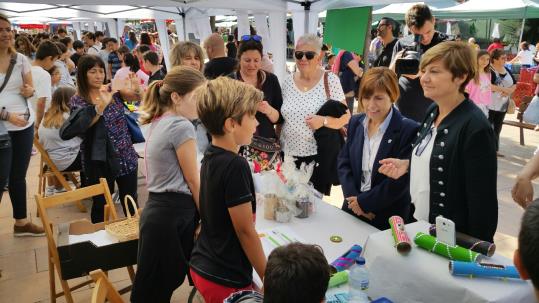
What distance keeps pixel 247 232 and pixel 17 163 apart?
113 inches

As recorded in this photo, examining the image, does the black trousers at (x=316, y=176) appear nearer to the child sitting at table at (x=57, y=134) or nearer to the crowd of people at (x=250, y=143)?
the crowd of people at (x=250, y=143)

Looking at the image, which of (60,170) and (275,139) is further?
(60,170)

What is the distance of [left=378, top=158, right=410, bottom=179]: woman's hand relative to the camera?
1.98 meters

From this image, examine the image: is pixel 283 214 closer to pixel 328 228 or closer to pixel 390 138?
pixel 328 228

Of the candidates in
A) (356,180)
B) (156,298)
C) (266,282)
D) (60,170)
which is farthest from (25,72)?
(266,282)

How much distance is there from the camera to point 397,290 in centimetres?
142

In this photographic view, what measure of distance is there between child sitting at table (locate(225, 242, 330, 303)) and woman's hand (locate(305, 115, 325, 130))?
186 cm

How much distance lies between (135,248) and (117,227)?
17 centimetres

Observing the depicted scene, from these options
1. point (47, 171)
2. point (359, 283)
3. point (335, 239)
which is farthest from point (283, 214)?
point (47, 171)

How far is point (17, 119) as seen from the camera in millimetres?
3166

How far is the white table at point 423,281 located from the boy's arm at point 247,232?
0.42 meters

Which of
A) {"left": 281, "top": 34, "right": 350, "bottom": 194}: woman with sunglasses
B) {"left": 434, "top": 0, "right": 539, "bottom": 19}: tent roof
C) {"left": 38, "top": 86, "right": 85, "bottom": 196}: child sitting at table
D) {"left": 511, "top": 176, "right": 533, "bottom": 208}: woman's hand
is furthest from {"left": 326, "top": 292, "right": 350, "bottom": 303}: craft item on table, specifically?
{"left": 434, "top": 0, "right": 539, "bottom": 19}: tent roof

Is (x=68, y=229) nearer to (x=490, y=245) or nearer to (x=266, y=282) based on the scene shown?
(x=266, y=282)

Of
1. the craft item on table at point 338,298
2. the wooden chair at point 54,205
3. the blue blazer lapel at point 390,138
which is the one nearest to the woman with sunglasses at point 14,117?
the wooden chair at point 54,205
